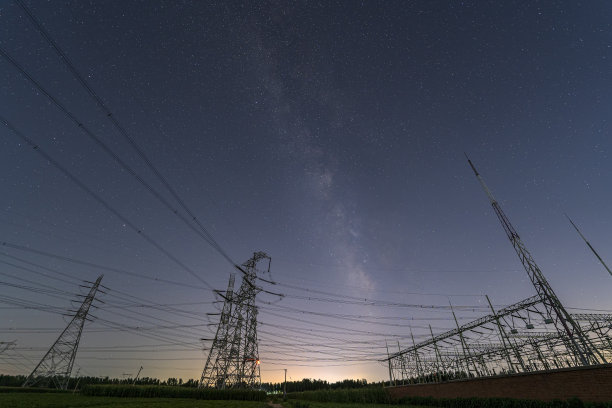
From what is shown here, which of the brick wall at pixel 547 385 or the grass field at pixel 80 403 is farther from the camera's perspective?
the brick wall at pixel 547 385

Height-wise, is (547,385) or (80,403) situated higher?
(547,385)

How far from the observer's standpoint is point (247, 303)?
36.6 m

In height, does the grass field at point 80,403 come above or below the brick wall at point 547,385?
below

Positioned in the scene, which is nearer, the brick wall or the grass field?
the grass field

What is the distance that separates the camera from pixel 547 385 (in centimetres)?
1822

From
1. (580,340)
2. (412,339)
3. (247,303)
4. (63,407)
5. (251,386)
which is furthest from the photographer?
(412,339)

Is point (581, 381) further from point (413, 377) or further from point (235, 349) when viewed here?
point (235, 349)

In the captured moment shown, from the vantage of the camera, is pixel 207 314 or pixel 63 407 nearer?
pixel 63 407

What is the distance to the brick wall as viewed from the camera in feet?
50.4

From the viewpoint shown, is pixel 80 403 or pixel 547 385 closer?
pixel 80 403

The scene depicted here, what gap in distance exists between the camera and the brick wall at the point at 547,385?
15.4 m

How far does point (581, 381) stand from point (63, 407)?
105 ft

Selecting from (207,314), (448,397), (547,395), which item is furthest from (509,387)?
(207,314)

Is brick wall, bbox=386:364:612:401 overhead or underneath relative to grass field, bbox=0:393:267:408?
overhead
